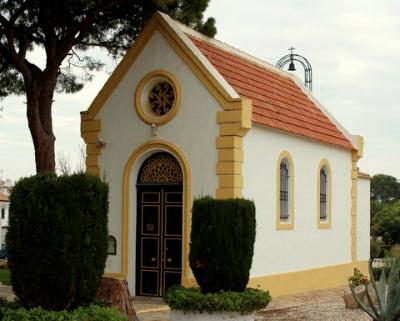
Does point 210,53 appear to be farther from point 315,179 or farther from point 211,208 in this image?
point 211,208

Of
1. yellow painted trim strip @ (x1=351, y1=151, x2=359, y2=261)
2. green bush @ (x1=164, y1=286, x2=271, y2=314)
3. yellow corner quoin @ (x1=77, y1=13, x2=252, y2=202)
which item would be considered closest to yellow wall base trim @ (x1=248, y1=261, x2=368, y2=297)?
yellow painted trim strip @ (x1=351, y1=151, x2=359, y2=261)

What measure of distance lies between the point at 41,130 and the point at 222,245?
7737mm

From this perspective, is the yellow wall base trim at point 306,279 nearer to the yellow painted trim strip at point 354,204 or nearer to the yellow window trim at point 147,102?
the yellow painted trim strip at point 354,204

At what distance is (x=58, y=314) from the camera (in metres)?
8.91

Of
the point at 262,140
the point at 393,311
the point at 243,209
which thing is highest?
the point at 262,140

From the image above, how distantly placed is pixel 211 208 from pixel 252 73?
7.89m

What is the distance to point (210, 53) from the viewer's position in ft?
58.8

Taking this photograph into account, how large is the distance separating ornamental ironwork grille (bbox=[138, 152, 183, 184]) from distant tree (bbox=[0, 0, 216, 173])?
2.44 metres

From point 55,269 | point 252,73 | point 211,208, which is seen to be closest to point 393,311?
point 211,208

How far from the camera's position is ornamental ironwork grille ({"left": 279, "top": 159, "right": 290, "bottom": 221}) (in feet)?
60.2

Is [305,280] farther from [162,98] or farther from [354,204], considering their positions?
[162,98]

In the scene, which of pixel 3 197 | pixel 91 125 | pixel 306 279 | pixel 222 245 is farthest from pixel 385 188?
pixel 222 245

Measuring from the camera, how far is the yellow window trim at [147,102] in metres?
16.8

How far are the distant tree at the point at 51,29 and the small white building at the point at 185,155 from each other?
1113mm
